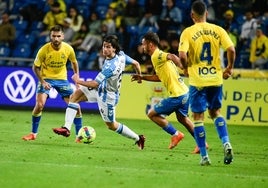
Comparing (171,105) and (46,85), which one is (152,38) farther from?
(46,85)

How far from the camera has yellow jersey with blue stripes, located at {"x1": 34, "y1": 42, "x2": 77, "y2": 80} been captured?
13469 mm

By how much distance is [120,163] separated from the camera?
10570mm

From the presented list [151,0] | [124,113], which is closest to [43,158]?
[124,113]

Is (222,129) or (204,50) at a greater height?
(204,50)

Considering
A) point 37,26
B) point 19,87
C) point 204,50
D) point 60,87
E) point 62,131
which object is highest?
point 204,50

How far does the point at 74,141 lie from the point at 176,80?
7.55ft

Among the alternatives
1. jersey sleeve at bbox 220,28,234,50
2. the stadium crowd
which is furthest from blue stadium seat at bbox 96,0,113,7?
jersey sleeve at bbox 220,28,234,50

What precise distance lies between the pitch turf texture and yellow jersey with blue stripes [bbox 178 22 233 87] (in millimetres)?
1198

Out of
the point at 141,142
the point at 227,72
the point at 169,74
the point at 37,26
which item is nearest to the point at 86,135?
the point at 141,142

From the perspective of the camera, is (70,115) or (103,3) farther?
(103,3)

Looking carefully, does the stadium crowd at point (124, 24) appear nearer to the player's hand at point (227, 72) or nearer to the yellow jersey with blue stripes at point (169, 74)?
the yellow jersey with blue stripes at point (169, 74)

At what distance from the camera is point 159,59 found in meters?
11.9

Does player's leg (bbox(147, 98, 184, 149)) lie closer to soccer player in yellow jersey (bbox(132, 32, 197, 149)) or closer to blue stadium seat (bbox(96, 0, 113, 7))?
soccer player in yellow jersey (bbox(132, 32, 197, 149))

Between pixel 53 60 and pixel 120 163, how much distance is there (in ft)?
11.7
